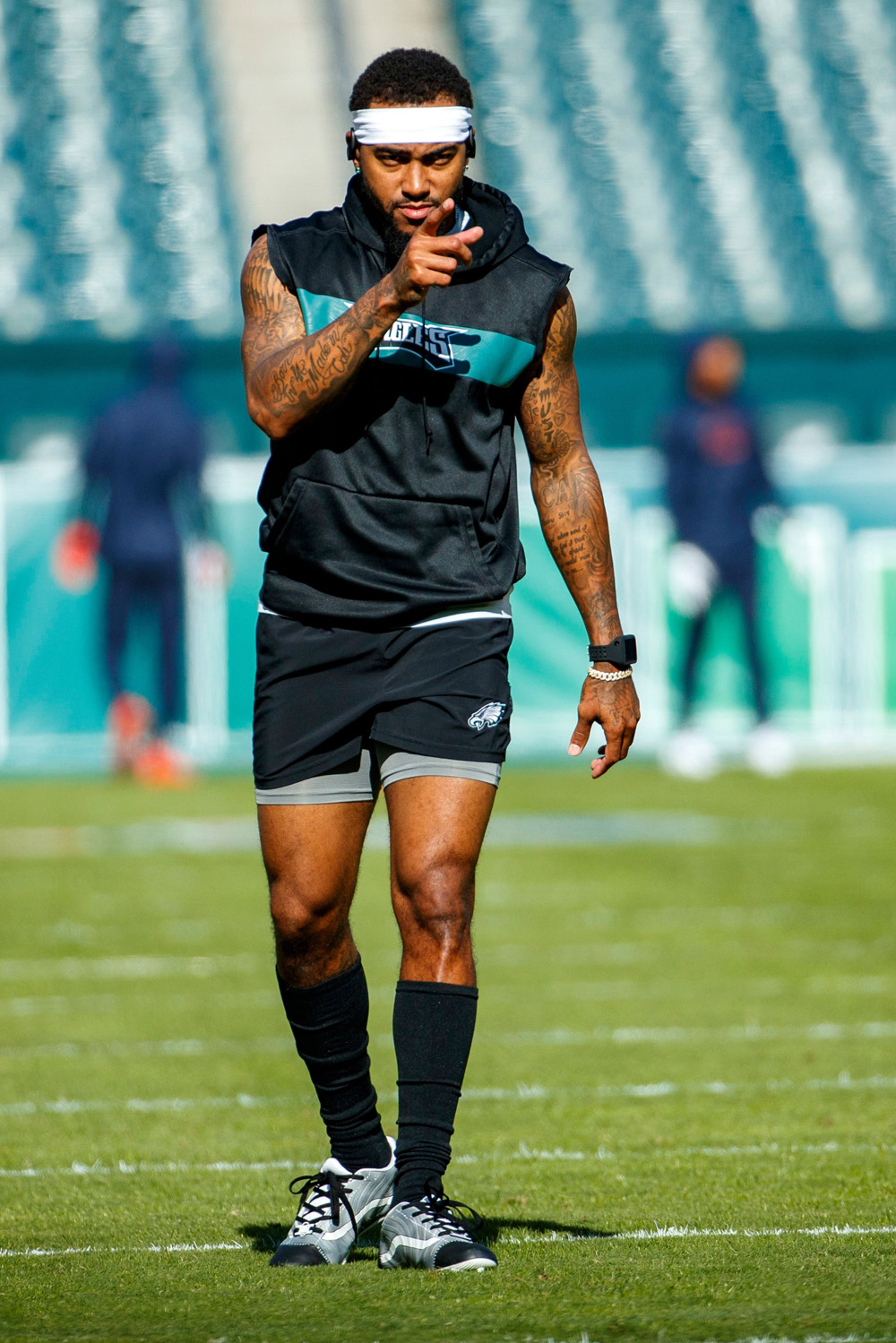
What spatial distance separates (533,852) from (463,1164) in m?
7.38

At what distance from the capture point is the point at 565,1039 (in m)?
7.59

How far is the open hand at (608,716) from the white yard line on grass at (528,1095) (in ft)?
7.17

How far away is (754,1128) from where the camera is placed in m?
5.89

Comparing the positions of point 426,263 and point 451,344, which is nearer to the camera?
point 426,263

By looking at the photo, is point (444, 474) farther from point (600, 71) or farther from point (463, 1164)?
point (600, 71)

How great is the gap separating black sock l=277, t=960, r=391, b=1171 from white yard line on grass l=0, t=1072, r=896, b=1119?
1979 millimetres

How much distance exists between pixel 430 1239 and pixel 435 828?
71 centimetres

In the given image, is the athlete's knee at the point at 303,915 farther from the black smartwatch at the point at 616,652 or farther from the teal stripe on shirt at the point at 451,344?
the teal stripe on shirt at the point at 451,344

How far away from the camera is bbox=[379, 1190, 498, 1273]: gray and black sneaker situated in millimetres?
4090

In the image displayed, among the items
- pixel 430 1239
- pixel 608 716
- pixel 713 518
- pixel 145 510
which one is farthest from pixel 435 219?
pixel 145 510

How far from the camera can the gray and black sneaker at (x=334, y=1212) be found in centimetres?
426

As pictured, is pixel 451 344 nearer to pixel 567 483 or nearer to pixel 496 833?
pixel 567 483

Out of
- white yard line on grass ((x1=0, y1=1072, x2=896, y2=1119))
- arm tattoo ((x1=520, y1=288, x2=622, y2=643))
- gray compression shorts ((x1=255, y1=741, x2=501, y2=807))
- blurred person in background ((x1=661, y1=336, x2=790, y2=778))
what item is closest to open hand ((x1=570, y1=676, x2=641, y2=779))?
arm tattoo ((x1=520, y1=288, x2=622, y2=643))

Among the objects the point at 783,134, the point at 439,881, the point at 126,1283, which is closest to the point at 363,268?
the point at 439,881
